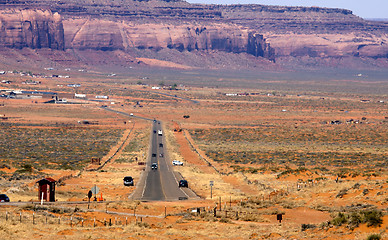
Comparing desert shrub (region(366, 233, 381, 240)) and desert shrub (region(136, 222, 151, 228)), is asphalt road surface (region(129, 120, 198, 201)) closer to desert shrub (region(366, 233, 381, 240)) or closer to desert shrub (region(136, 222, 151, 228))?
desert shrub (region(136, 222, 151, 228))

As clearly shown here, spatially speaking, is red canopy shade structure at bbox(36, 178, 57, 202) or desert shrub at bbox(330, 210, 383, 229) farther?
red canopy shade structure at bbox(36, 178, 57, 202)

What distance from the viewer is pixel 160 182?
5675 centimetres

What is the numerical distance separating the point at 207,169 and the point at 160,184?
14.7 meters

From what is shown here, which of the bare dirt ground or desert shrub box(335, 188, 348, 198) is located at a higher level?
desert shrub box(335, 188, 348, 198)

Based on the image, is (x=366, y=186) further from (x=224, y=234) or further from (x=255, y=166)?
(x=255, y=166)

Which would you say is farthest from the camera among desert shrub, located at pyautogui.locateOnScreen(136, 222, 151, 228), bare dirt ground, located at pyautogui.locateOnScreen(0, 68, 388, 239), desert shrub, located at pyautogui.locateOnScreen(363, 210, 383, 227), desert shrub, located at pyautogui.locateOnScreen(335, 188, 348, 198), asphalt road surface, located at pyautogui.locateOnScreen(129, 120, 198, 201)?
asphalt road surface, located at pyautogui.locateOnScreen(129, 120, 198, 201)

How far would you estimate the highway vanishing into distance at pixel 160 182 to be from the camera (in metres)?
47.5

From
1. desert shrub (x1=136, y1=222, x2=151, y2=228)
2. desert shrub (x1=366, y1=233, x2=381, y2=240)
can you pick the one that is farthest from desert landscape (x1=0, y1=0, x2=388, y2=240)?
desert shrub (x1=136, y1=222, x2=151, y2=228)

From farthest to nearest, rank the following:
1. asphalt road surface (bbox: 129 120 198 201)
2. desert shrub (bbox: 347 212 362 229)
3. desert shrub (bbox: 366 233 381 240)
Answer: asphalt road surface (bbox: 129 120 198 201) → desert shrub (bbox: 347 212 362 229) → desert shrub (bbox: 366 233 381 240)

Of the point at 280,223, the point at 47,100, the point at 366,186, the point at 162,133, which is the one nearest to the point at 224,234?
the point at 280,223

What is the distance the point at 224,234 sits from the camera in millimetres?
31062

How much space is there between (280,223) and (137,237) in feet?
25.7

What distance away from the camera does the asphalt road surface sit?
4740 centimetres

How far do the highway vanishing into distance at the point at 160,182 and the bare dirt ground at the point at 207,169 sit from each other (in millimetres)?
1163
